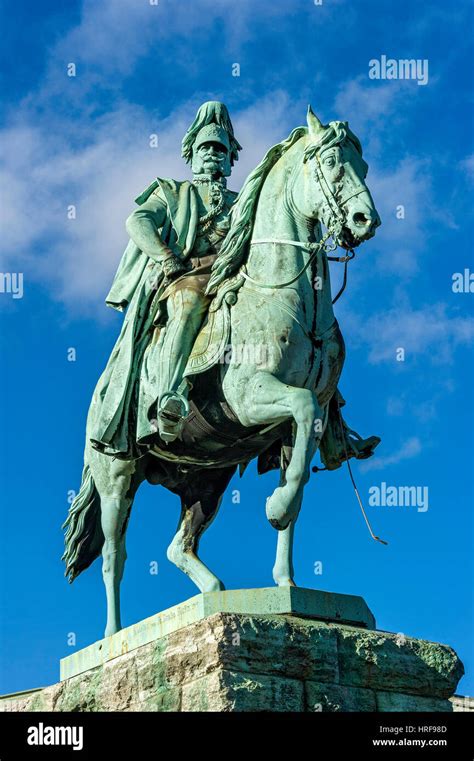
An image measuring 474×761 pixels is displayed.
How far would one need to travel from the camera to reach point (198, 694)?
37.3 feet

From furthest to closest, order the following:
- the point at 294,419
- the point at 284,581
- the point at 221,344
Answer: the point at 221,344
the point at 284,581
the point at 294,419

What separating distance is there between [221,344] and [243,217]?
116cm

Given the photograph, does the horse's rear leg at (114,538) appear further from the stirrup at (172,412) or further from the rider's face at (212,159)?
the rider's face at (212,159)

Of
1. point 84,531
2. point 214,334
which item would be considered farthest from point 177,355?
point 84,531

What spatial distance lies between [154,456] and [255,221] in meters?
2.45

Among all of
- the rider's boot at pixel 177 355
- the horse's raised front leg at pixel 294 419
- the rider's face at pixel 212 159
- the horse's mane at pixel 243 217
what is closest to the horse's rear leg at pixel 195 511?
the rider's boot at pixel 177 355

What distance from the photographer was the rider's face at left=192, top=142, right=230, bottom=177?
1436 centimetres

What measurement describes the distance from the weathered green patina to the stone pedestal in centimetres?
65

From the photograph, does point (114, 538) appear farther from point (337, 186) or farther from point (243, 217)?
point (337, 186)

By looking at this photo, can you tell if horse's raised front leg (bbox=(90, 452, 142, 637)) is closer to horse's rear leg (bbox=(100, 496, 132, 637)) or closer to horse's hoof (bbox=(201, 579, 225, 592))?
horse's rear leg (bbox=(100, 496, 132, 637))

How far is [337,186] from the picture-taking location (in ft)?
41.2

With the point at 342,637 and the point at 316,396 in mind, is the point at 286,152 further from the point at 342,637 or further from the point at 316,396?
the point at 342,637

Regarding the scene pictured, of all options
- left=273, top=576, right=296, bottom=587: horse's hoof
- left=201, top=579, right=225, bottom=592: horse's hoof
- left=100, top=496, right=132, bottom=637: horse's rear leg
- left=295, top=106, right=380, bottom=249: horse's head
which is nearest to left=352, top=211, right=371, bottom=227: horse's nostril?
left=295, top=106, right=380, bottom=249: horse's head
